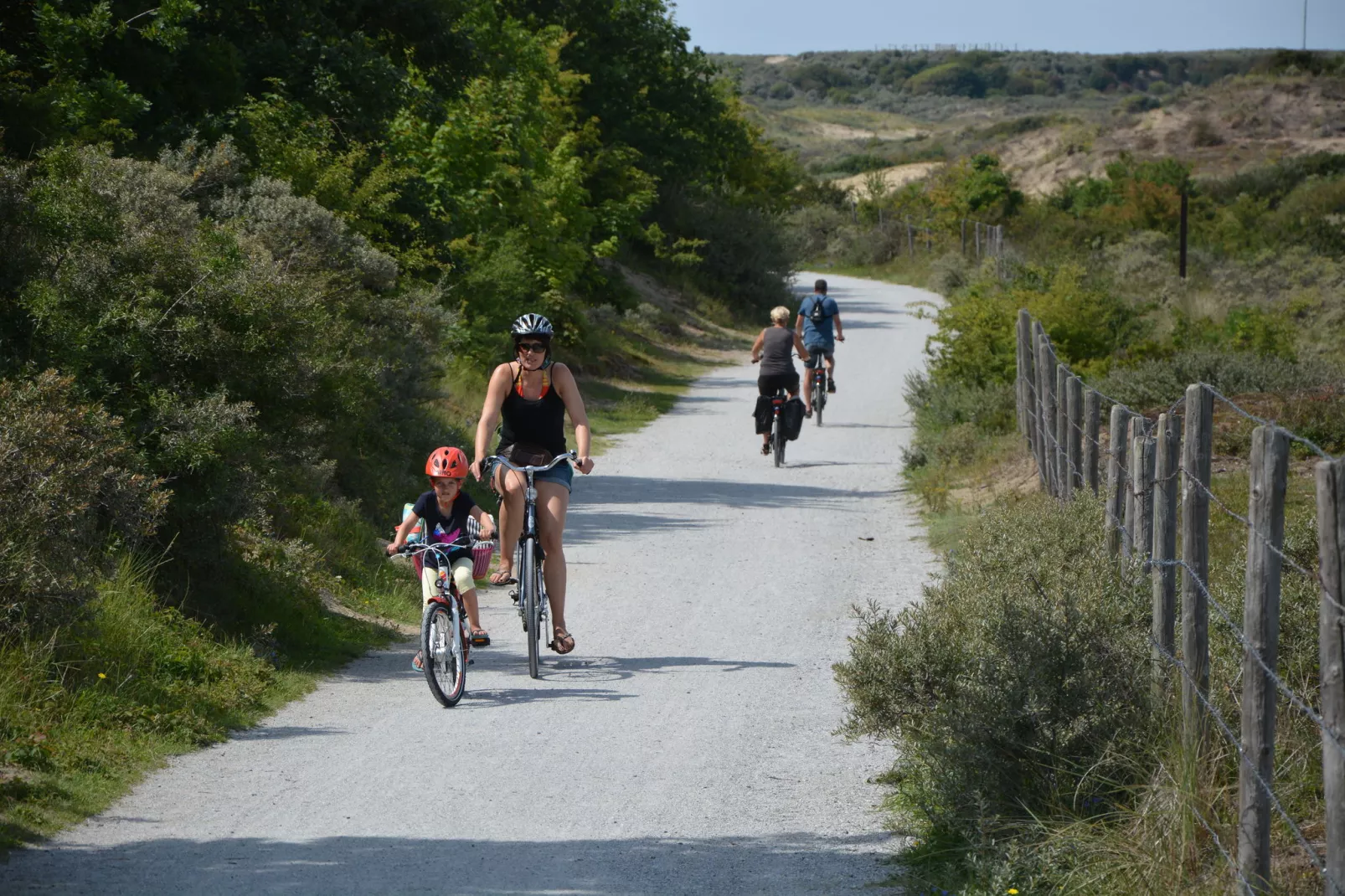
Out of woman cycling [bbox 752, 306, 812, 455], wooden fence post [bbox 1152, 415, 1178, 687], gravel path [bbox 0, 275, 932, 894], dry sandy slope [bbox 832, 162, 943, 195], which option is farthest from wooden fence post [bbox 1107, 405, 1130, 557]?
dry sandy slope [bbox 832, 162, 943, 195]

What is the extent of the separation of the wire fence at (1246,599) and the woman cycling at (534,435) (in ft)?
9.95

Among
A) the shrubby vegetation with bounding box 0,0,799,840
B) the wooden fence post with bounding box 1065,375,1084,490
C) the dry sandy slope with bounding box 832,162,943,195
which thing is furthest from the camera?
the dry sandy slope with bounding box 832,162,943,195

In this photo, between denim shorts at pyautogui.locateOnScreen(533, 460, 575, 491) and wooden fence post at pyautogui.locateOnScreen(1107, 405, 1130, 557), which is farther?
denim shorts at pyautogui.locateOnScreen(533, 460, 575, 491)

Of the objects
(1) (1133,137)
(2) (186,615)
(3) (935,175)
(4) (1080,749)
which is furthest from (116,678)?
(1) (1133,137)

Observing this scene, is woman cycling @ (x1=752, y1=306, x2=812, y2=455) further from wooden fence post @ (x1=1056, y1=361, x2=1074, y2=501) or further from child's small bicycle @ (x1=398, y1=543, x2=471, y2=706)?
child's small bicycle @ (x1=398, y1=543, x2=471, y2=706)

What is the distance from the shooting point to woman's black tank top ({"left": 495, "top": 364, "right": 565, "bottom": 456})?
901cm

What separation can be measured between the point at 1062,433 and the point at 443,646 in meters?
5.73

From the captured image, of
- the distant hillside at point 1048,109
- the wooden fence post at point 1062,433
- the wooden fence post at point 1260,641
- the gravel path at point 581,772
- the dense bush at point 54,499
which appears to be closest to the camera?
the wooden fence post at point 1260,641

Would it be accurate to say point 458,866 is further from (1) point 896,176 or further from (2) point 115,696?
(1) point 896,176

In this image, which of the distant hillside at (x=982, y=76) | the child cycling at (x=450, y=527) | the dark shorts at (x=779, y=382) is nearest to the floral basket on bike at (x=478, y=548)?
the child cycling at (x=450, y=527)

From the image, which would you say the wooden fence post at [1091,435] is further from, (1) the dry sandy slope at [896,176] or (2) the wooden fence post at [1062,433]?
(1) the dry sandy slope at [896,176]

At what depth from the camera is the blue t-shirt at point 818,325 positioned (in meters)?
21.6

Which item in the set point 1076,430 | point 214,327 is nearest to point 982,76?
point 1076,430

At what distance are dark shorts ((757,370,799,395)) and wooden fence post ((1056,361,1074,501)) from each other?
20.3 feet
